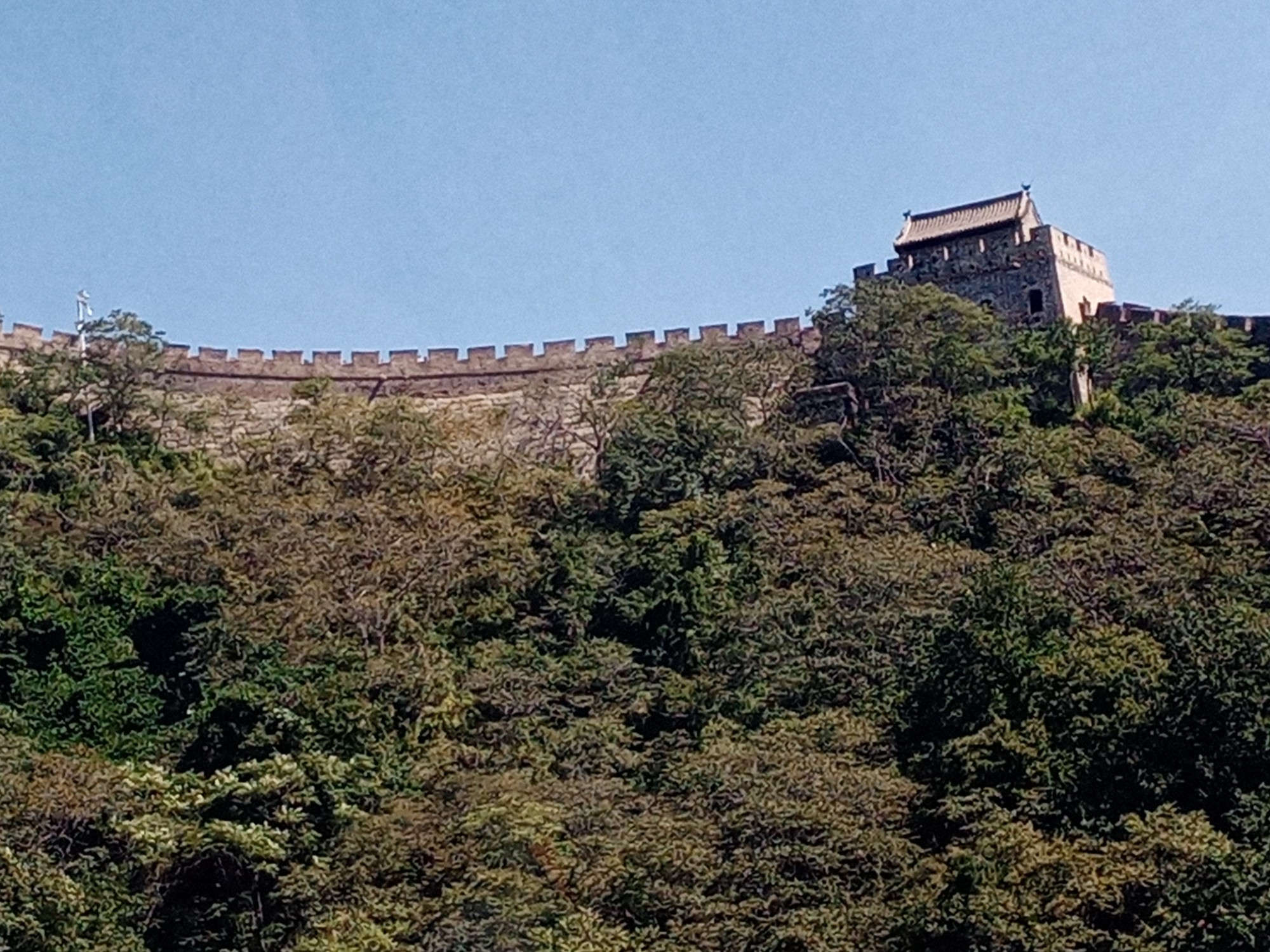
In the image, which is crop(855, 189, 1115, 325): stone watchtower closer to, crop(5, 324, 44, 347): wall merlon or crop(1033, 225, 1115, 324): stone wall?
crop(1033, 225, 1115, 324): stone wall

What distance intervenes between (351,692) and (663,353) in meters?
13.9

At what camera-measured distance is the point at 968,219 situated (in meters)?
41.9

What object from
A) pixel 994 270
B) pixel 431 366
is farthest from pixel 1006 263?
pixel 431 366

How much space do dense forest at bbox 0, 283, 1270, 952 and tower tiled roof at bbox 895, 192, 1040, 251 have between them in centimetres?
282

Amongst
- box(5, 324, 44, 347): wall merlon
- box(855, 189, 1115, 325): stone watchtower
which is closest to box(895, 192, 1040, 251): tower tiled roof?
box(855, 189, 1115, 325): stone watchtower

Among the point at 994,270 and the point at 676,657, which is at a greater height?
the point at 994,270

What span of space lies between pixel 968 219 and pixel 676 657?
46.4ft

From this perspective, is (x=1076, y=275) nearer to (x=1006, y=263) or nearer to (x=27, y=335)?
(x=1006, y=263)

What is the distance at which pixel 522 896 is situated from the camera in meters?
23.5

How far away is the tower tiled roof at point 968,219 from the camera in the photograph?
41250mm

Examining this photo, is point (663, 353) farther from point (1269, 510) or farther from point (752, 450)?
point (1269, 510)

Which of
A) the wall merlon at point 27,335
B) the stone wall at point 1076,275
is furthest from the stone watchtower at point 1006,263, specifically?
the wall merlon at point 27,335

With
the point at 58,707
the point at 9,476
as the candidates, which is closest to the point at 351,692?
the point at 58,707

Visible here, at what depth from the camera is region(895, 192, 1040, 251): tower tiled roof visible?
4125 cm
